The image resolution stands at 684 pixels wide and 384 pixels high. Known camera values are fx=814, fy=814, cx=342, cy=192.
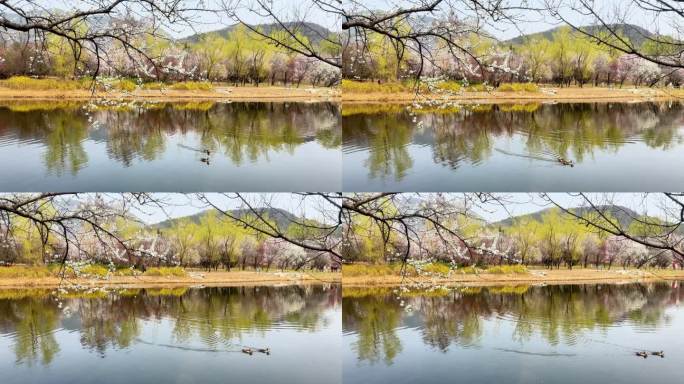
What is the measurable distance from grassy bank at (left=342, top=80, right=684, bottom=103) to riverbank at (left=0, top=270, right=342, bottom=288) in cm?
106

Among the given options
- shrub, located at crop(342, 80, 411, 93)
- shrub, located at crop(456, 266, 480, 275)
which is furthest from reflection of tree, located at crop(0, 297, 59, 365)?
shrub, located at crop(456, 266, 480, 275)

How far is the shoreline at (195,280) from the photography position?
4469 millimetres

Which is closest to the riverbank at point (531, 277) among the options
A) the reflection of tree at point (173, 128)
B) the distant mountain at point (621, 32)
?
the reflection of tree at point (173, 128)

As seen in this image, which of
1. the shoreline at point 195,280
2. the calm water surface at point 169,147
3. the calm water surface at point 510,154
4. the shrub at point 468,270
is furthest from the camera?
the shrub at point 468,270

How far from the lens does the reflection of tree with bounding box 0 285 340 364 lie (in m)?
4.43

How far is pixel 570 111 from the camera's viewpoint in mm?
4496

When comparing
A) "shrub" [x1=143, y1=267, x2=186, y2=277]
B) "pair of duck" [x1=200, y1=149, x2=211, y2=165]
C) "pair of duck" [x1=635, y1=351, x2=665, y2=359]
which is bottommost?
"pair of duck" [x1=635, y1=351, x2=665, y2=359]

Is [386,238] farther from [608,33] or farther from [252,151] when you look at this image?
[608,33]

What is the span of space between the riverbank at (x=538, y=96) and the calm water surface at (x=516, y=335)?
1.05 meters

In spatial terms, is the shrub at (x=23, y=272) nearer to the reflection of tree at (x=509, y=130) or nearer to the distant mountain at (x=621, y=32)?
the reflection of tree at (x=509, y=130)

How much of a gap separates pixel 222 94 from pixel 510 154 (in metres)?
1.61

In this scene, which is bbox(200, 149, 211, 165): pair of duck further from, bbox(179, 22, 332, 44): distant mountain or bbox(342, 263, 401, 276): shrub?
bbox(342, 263, 401, 276): shrub

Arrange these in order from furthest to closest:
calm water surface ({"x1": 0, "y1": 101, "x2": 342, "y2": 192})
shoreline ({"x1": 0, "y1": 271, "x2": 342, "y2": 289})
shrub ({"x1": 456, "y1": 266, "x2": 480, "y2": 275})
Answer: shrub ({"x1": 456, "y1": 266, "x2": 480, "y2": 275}) < shoreline ({"x1": 0, "y1": 271, "x2": 342, "y2": 289}) < calm water surface ({"x1": 0, "y1": 101, "x2": 342, "y2": 192})

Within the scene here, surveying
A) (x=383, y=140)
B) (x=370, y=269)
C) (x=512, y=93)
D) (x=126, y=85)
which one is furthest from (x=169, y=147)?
(x=512, y=93)
